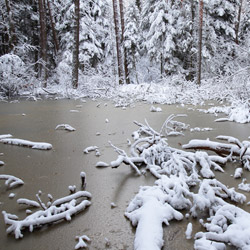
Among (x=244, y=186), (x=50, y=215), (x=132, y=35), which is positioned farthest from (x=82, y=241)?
(x=132, y=35)

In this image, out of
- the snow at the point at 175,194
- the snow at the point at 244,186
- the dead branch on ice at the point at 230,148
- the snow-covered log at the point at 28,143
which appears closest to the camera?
the snow at the point at 175,194

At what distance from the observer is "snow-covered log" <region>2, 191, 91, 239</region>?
1.38 m

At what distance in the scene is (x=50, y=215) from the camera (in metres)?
1.47

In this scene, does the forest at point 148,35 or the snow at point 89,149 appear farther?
the forest at point 148,35

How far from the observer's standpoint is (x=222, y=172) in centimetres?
218

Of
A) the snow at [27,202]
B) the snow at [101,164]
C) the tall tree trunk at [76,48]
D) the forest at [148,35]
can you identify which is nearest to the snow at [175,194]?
the snow at [101,164]

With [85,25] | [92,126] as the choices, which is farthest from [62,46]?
[92,126]

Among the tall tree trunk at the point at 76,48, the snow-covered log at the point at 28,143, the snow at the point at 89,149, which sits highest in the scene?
the tall tree trunk at the point at 76,48

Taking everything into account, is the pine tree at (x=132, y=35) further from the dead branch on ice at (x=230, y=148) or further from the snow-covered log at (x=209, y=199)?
the snow-covered log at (x=209, y=199)

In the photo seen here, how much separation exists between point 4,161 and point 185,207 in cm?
196

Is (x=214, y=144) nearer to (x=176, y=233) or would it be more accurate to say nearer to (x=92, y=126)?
(x=176, y=233)

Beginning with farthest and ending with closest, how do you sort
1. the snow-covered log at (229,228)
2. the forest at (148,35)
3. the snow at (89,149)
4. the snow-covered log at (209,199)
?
the forest at (148,35) → the snow at (89,149) → the snow-covered log at (209,199) → the snow-covered log at (229,228)

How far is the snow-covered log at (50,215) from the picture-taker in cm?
138

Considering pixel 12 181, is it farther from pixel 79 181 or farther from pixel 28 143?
pixel 28 143
